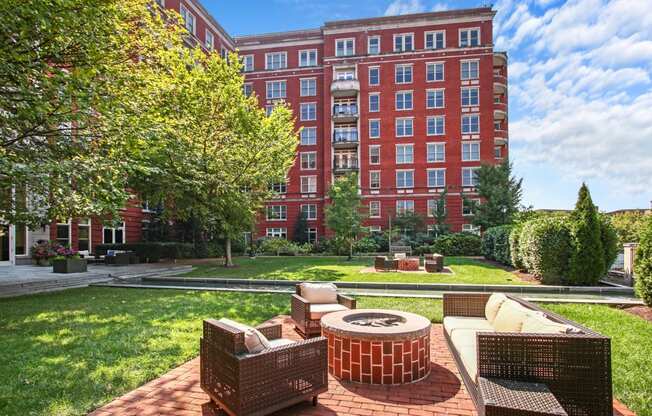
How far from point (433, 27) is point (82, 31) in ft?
115

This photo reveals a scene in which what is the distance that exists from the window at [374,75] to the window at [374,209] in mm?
12057

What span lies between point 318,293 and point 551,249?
8765mm

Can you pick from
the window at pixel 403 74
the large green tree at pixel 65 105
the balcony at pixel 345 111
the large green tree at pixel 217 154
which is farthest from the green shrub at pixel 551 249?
the window at pixel 403 74

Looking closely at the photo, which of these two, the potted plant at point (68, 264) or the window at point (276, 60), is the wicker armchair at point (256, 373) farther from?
the window at point (276, 60)

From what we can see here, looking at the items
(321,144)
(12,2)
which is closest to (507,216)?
(321,144)

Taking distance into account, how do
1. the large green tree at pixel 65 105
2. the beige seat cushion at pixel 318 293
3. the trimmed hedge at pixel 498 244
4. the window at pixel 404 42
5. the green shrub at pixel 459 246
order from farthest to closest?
the window at pixel 404 42 < the green shrub at pixel 459 246 < the trimmed hedge at pixel 498 244 < the large green tree at pixel 65 105 < the beige seat cushion at pixel 318 293

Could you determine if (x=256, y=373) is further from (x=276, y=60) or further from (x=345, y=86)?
(x=276, y=60)

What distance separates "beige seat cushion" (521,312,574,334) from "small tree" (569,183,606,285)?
898cm

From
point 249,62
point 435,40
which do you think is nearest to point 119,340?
point 435,40

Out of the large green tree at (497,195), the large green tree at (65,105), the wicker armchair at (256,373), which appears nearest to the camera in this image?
the wicker armchair at (256,373)

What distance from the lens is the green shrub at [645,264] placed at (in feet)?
23.8

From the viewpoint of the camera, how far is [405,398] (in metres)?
3.89

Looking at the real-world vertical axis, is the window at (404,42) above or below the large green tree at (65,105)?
above

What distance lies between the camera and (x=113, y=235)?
25.6m
